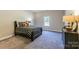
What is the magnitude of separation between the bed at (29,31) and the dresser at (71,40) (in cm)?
50

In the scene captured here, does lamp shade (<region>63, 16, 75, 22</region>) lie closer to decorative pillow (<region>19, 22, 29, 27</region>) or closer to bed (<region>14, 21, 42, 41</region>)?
bed (<region>14, 21, 42, 41</region>)

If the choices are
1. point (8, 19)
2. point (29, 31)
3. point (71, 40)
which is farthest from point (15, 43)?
point (71, 40)

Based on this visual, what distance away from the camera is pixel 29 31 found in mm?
1774

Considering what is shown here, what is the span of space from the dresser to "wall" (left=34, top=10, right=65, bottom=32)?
0.18 meters

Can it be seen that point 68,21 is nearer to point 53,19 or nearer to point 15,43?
point 53,19

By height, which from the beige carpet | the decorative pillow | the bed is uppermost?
the decorative pillow

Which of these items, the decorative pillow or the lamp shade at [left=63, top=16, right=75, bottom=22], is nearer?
the lamp shade at [left=63, top=16, right=75, bottom=22]

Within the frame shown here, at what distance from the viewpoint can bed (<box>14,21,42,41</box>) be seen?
5.83 ft

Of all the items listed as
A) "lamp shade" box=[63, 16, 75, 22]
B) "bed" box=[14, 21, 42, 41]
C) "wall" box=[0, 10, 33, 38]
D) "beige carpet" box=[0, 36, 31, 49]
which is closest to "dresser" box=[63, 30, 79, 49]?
"lamp shade" box=[63, 16, 75, 22]

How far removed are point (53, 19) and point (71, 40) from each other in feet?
1.74
